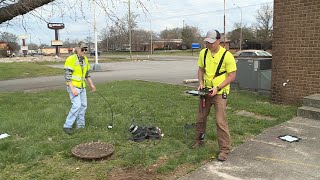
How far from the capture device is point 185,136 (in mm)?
5777

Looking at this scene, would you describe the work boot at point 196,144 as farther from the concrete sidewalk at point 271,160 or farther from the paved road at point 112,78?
the paved road at point 112,78

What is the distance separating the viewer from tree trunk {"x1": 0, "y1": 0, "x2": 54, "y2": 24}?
7.44m

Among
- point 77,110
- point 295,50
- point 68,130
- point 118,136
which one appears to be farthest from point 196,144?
point 295,50

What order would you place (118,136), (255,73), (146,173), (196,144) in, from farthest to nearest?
(255,73) → (118,136) → (196,144) → (146,173)

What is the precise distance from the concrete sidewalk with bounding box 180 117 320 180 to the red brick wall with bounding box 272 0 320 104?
2.43 meters

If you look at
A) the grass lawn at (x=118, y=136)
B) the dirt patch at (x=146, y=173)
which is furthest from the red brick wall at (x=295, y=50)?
the dirt patch at (x=146, y=173)

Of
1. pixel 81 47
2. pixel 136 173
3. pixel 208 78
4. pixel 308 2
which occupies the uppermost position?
pixel 308 2

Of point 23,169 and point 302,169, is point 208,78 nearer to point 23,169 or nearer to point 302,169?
point 302,169

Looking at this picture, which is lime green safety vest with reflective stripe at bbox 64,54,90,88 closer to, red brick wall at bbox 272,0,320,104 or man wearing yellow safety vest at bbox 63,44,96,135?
man wearing yellow safety vest at bbox 63,44,96,135

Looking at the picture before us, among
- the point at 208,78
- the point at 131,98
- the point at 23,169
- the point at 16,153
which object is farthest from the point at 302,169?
the point at 131,98

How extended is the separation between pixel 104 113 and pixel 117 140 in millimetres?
2190

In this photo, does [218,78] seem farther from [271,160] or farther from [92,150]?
[92,150]

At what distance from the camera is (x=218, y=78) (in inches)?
186

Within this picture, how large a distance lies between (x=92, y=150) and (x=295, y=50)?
5.81m
